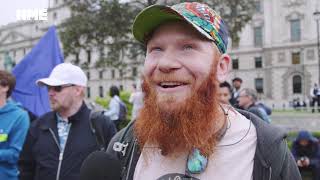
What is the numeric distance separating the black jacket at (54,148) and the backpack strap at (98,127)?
27 mm

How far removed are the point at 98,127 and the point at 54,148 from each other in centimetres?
34

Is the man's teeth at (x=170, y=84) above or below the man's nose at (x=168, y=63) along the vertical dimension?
below

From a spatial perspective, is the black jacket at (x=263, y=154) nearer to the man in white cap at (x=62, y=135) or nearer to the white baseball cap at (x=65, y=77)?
the man in white cap at (x=62, y=135)

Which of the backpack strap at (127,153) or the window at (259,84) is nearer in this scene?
the backpack strap at (127,153)

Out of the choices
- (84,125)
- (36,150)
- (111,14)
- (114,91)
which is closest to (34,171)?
(36,150)

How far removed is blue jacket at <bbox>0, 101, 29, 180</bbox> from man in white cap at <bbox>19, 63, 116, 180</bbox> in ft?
A: 0.50

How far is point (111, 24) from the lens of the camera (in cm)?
1764

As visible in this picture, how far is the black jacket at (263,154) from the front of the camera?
5.06 ft

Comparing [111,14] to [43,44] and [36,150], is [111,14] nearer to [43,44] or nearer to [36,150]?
[43,44]

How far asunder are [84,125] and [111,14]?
14455 mm

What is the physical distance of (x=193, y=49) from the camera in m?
1.55

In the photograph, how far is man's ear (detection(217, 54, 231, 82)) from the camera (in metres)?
1.63

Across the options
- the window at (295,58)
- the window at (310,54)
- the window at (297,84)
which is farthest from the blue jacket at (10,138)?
the window at (295,58)

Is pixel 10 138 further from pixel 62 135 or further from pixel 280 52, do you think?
pixel 280 52
